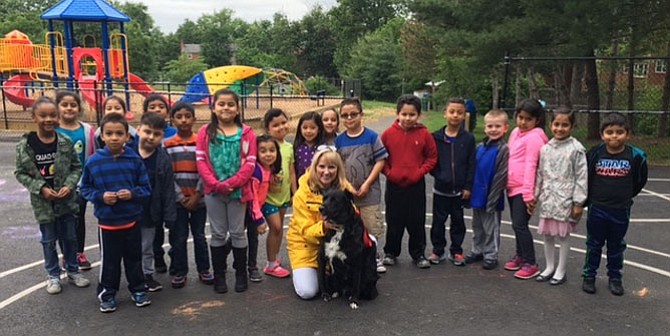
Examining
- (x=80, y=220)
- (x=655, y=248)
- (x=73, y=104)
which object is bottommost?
(x=655, y=248)

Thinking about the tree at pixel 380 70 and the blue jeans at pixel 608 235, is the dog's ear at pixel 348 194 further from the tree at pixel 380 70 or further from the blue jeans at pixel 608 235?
the tree at pixel 380 70

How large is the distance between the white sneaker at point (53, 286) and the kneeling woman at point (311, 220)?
80.8 inches

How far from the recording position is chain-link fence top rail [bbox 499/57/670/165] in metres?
13.7

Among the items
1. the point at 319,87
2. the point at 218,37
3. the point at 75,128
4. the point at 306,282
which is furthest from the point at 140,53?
the point at 306,282

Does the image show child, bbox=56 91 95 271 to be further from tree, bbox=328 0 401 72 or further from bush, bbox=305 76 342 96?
tree, bbox=328 0 401 72

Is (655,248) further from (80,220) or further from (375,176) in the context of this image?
(80,220)

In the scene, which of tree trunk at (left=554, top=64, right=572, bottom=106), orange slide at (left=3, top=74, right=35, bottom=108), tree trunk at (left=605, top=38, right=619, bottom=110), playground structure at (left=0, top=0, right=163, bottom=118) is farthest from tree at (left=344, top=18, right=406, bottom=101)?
orange slide at (left=3, top=74, right=35, bottom=108)

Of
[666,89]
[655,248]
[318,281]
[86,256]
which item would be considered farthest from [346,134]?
[666,89]

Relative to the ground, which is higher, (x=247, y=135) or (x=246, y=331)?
(x=247, y=135)

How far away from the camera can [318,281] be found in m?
4.63

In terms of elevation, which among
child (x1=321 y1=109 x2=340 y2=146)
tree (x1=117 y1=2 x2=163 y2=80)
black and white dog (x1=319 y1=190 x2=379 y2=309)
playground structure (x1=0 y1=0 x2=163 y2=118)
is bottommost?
black and white dog (x1=319 y1=190 x2=379 y2=309)

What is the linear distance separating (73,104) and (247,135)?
1.61 metres

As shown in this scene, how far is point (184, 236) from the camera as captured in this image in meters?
4.82

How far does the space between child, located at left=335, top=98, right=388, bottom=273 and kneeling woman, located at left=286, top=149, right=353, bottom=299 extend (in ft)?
1.54
